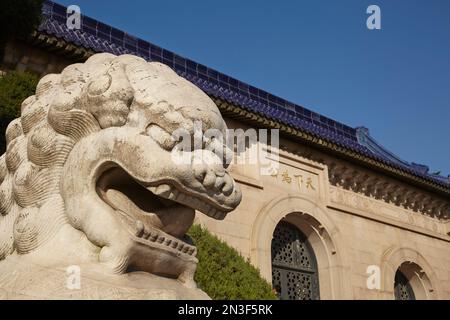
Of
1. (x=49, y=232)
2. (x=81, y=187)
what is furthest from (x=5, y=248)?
(x=81, y=187)

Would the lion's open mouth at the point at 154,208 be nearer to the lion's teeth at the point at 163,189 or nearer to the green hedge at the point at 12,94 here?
the lion's teeth at the point at 163,189

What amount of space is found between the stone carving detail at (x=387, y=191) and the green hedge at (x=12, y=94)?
6.74 metres

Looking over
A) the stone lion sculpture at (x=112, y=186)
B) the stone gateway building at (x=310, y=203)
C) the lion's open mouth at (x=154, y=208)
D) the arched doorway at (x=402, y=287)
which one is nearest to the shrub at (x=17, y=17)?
the stone gateway building at (x=310, y=203)

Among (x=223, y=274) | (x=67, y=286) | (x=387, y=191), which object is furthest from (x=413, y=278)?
(x=67, y=286)

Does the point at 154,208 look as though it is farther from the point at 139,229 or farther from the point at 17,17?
the point at 17,17

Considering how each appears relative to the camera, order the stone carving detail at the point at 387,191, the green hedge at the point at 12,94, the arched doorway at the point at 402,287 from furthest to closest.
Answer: the arched doorway at the point at 402,287
the stone carving detail at the point at 387,191
the green hedge at the point at 12,94

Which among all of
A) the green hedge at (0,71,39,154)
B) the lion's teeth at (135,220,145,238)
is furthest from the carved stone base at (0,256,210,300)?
the green hedge at (0,71,39,154)

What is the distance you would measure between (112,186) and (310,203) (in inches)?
314

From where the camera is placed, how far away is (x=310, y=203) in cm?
949

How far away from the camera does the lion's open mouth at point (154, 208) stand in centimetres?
171

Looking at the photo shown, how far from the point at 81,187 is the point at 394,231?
10.5 meters

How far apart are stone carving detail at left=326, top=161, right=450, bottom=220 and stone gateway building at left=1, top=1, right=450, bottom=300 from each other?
0.08 feet

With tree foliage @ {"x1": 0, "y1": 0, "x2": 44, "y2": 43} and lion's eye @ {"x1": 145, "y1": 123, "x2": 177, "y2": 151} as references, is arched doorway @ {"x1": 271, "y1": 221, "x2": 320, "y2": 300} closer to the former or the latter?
tree foliage @ {"x1": 0, "y1": 0, "x2": 44, "y2": 43}
